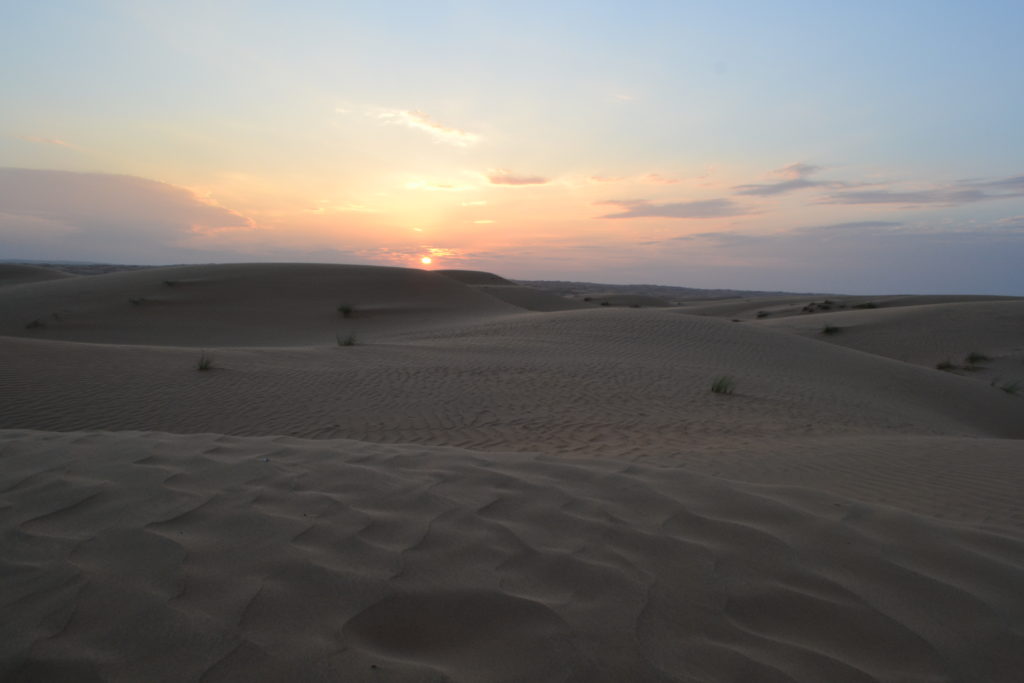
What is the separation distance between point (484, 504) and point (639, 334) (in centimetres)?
1539

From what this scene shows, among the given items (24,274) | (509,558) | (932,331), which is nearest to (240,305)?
(509,558)

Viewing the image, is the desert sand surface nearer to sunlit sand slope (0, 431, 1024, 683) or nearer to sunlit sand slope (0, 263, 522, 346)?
sunlit sand slope (0, 431, 1024, 683)

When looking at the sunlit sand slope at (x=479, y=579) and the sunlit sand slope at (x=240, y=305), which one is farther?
the sunlit sand slope at (x=240, y=305)

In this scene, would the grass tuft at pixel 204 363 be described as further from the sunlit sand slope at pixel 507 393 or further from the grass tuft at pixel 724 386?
the grass tuft at pixel 724 386

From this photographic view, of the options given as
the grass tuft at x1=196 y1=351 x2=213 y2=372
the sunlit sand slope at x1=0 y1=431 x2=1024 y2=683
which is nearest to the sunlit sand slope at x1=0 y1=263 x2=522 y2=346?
the grass tuft at x1=196 y1=351 x2=213 y2=372

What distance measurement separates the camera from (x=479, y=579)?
2.52 metres

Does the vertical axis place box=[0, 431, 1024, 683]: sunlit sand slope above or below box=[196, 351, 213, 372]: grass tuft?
above

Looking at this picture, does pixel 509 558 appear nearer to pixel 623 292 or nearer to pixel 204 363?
pixel 204 363

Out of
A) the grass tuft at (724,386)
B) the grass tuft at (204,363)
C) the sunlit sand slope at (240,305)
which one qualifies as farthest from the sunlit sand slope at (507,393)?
the sunlit sand slope at (240,305)

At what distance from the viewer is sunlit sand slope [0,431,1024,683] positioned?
2.03 m

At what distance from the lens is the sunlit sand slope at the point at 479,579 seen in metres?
2.03

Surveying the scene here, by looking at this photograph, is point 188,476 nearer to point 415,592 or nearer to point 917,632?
point 415,592

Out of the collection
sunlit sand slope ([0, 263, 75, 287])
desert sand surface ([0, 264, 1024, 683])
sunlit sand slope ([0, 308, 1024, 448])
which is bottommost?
sunlit sand slope ([0, 308, 1024, 448])

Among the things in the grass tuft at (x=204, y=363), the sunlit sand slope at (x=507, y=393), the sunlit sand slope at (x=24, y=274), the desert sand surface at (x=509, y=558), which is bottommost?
the sunlit sand slope at (x=507, y=393)
